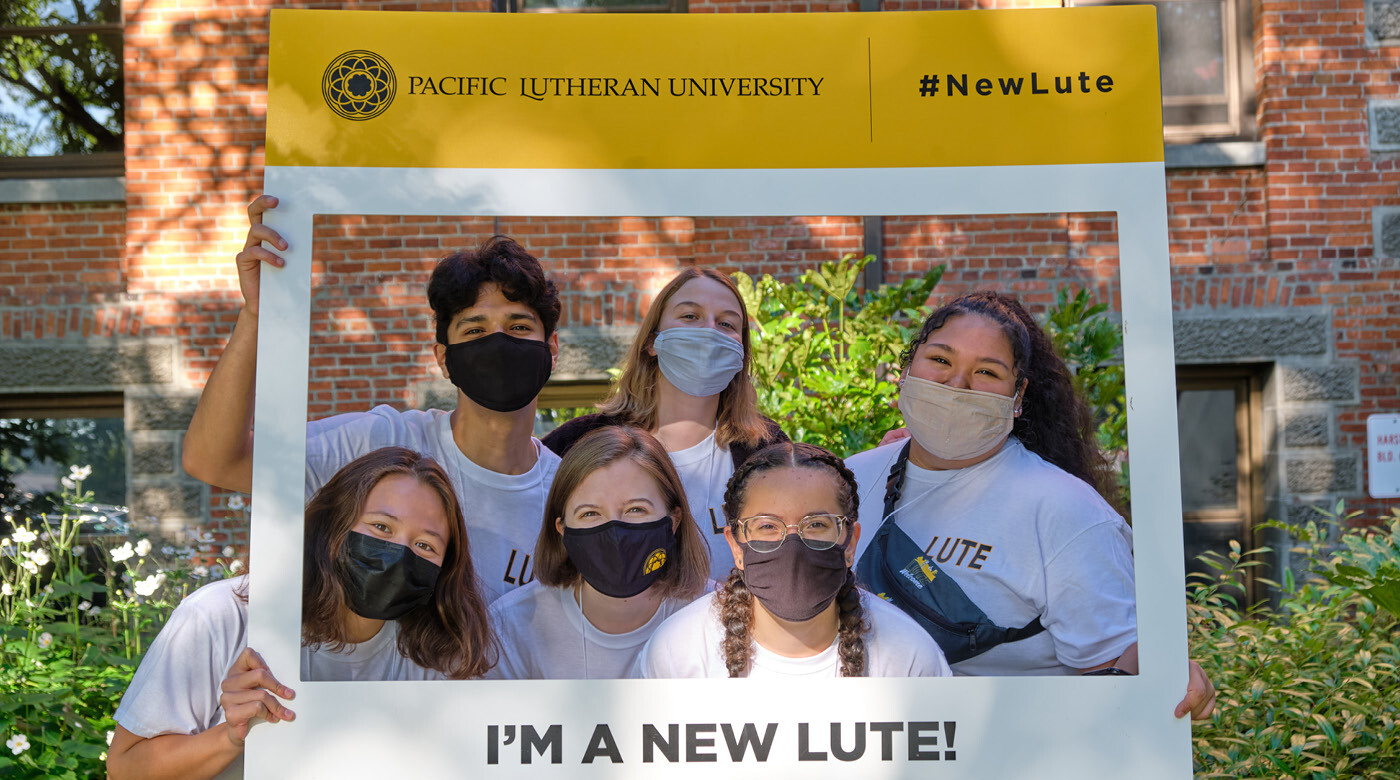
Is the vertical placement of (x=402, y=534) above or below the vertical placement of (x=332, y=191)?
below

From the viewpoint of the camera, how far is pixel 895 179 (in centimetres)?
203

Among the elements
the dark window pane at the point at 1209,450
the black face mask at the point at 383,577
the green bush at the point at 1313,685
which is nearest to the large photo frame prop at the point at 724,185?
the black face mask at the point at 383,577

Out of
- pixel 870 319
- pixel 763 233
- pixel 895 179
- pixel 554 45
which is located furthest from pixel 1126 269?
pixel 870 319

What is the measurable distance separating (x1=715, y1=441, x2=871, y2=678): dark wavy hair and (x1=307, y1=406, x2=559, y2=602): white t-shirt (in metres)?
0.37

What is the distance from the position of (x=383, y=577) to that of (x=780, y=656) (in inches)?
30.1

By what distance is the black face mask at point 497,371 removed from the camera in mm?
2055

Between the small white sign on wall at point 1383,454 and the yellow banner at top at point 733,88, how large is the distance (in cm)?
498

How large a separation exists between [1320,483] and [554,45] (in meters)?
5.75

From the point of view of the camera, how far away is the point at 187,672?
208cm

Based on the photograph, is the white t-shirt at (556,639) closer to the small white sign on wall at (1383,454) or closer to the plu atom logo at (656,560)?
the plu atom logo at (656,560)

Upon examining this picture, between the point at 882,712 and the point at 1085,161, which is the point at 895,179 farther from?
the point at 882,712

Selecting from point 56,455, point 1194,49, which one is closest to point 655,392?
point 1194,49

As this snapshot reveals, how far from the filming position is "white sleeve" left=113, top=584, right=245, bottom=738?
2059 mm

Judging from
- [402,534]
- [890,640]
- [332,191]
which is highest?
[332,191]
